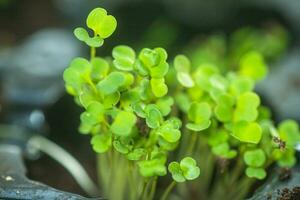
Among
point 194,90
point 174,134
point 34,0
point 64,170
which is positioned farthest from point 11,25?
point 174,134

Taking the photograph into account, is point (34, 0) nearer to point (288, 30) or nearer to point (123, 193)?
point (288, 30)

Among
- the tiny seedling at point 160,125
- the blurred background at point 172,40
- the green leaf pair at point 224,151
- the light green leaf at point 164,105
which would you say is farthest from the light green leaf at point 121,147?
the blurred background at point 172,40

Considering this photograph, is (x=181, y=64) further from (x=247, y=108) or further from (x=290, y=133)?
(x=290, y=133)

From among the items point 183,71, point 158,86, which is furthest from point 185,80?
point 158,86

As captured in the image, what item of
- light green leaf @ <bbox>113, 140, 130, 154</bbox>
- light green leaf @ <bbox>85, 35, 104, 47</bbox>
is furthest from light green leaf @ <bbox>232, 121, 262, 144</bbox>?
light green leaf @ <bbox>85, 35, 104, 47</bbox>

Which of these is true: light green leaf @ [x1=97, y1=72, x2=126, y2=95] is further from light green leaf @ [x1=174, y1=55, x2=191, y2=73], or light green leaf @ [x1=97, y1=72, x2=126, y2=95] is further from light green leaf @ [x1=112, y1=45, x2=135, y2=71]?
light green leaf @ [x1=174, y1=55, x2=191, y2=73]

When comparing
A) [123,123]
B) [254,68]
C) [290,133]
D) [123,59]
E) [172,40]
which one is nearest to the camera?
[123,123]
